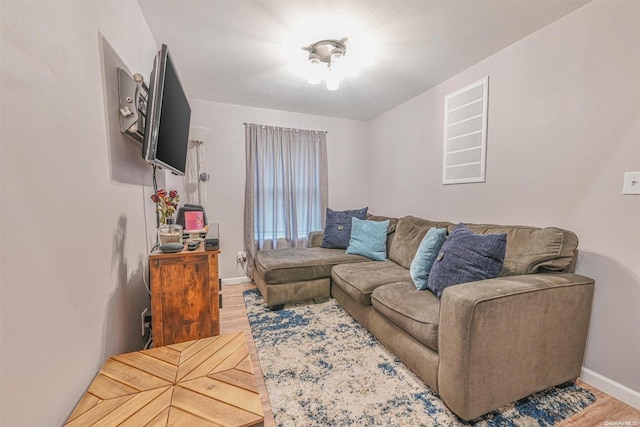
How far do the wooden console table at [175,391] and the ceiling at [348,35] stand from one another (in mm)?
1955

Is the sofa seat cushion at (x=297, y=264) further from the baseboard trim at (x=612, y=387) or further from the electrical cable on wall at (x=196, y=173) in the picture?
the baseboard trim at (x=612, y=387)

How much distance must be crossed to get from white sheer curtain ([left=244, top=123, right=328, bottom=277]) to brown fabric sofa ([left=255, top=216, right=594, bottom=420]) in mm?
1838

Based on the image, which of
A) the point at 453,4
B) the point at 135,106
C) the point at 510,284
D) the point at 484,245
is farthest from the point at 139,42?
the point at 510,284

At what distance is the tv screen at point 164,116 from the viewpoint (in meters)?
1.24

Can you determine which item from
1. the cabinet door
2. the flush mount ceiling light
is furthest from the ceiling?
the cabinet door

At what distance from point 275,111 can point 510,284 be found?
3.19 metres

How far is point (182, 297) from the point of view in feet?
4.40

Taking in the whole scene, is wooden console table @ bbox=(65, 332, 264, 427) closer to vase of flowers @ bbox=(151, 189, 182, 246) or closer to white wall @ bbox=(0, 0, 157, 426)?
white wall @ bbox=(0, 0, 157, 426)

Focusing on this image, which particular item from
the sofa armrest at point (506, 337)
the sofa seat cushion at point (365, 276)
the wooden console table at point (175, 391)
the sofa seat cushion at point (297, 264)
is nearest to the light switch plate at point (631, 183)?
the sofa armrest at point (506, 337)

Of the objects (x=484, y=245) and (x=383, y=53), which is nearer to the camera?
(x=484, y=245)

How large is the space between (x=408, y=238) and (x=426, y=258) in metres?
0.69

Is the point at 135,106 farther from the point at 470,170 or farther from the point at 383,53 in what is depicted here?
the point at 470,170

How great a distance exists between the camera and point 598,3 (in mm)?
1520

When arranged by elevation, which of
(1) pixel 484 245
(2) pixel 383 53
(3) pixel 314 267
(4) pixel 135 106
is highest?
(2) pixel 383 53
